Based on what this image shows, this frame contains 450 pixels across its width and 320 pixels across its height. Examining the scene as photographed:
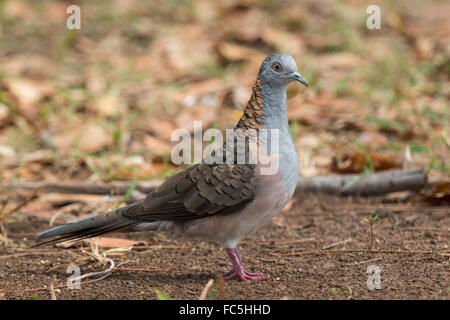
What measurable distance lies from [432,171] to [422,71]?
2.04m

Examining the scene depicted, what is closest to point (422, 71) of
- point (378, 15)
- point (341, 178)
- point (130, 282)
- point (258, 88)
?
point (378, 15)

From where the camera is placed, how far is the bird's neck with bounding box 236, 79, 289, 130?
329 centimetres

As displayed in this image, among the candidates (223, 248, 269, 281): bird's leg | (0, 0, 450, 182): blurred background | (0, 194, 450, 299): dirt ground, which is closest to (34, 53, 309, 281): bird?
(223, 248, 269, 281): bird's leg

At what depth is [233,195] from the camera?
3.18 m

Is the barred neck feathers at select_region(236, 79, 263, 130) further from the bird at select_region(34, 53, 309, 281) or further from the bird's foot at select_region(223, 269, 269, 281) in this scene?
the bird's foot at select_region(223, 269, 269, 281)

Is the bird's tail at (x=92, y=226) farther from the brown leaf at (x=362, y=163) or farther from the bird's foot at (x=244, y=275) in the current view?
the brown leaf at (x=362, y=163)

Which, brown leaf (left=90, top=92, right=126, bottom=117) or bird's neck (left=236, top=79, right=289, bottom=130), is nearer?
bird's neck (left=236, top=79, right=289, bottom=130)

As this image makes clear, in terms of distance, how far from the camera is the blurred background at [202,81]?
5.38 m

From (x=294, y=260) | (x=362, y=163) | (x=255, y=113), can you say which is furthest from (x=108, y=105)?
(x=294, y=260)

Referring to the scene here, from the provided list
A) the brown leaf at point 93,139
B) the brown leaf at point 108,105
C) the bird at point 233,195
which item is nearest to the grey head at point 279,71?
the bird at point 233,195

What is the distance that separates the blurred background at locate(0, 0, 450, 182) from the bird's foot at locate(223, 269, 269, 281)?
1.76m

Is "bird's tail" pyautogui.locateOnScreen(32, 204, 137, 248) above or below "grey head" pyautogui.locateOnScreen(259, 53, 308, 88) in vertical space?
below

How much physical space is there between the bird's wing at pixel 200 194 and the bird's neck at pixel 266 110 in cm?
26
